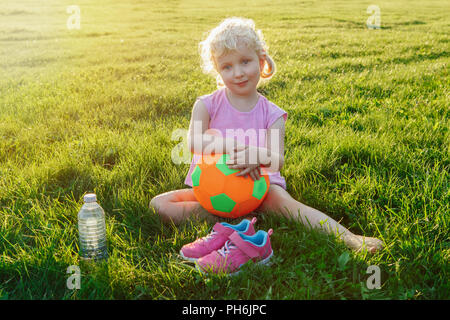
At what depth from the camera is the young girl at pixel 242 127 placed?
9.64 ft

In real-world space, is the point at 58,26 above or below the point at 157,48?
above

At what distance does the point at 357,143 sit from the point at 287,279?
2.11 meters

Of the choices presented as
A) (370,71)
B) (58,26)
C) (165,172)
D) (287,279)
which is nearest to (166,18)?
(58,26)

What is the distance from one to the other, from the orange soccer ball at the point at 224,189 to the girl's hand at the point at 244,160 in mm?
43

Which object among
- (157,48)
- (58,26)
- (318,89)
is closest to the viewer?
(318,89)

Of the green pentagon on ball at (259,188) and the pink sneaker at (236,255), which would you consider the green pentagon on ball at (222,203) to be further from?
the pink sneaker at (236,255)

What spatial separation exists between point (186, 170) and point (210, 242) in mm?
1305

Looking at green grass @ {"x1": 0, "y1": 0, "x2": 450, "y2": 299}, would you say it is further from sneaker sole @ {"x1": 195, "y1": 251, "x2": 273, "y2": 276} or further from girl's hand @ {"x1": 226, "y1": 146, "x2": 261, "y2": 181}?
girl's hand @ {"x1": 226, "y1": 146, "x2": 261, "y2": 181}

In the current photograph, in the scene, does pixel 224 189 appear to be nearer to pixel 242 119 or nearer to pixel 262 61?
pixel 242 119

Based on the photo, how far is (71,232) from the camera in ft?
9.30

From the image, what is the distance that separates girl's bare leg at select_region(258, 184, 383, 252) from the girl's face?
898mm

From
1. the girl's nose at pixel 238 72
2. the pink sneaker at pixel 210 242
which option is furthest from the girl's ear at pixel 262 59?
the pink sneaker at pixel 210 242

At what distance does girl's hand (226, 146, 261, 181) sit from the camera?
9.49 ft

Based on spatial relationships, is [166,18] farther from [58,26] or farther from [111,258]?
[111,258]
